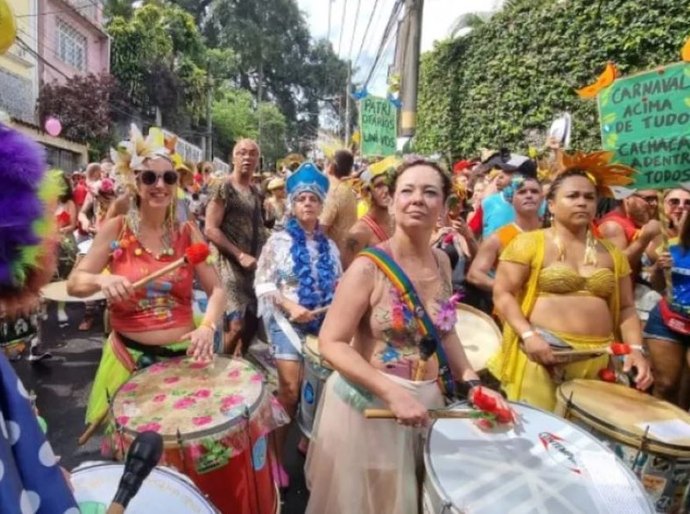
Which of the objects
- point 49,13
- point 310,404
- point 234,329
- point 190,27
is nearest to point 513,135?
point 234,329

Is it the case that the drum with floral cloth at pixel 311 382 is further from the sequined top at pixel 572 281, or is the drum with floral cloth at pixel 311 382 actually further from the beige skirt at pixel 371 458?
the sequined top at pixel 572 281

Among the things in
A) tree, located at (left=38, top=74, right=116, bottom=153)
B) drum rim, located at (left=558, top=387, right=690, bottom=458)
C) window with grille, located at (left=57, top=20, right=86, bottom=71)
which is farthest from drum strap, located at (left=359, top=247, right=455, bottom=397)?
window with grille, located at (left=57, top=20, right=86, bottom=71)

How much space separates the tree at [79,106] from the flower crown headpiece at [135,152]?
73.4 feet

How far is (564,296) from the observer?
2633mm

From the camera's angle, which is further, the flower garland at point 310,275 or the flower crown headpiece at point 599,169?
the flower garland at point 310,275

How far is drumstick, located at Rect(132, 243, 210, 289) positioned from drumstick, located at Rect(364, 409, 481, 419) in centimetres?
117

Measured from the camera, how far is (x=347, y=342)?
198cm

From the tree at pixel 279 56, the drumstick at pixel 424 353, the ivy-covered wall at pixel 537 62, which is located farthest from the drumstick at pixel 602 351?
the tree at pixel 279 56

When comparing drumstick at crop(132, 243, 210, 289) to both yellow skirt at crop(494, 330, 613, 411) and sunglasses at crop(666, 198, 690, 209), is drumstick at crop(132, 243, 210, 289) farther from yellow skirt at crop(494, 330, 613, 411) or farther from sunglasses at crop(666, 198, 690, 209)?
sunglasses at crop(666, 198, 690, 209)

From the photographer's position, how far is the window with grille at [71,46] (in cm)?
2503

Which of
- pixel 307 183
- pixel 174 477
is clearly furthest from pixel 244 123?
pixel 174 477

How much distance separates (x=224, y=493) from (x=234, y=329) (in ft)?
7.13

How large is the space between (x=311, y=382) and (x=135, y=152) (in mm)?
1604

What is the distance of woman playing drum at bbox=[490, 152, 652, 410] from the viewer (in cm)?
258
